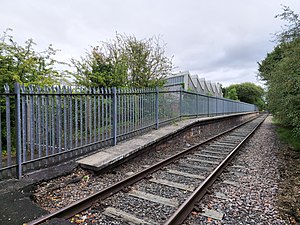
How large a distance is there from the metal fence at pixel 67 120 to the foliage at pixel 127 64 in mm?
3817

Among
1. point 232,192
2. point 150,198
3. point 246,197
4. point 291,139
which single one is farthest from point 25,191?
point 291,139

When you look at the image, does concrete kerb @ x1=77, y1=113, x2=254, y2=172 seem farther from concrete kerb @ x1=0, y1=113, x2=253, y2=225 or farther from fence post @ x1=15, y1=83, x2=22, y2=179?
fence post @ x1=15, y1=83, x2=22, y2=179

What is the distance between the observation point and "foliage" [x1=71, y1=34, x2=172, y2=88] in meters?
10.4

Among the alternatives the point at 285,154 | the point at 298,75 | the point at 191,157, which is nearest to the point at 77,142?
the point at 191,157

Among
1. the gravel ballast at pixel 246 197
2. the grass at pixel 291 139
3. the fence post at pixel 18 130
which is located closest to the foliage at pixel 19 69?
the fence post at pixel 18 130

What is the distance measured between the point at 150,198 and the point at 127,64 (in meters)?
9.21

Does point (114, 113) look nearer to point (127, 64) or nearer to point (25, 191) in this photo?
point (25, 191)

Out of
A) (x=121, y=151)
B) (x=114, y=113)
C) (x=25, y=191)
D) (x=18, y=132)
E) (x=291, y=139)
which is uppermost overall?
(x=114, y=113)

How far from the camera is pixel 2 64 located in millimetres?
6668

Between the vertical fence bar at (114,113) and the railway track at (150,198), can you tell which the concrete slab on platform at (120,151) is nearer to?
the vertical fence bar at (114,113)

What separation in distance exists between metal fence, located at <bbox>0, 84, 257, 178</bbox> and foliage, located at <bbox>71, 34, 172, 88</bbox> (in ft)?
12.5

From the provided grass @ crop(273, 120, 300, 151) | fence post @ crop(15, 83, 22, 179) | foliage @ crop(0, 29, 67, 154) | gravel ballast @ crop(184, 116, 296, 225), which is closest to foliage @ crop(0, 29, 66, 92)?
foliage @ crop(0, 29, 67, 154)

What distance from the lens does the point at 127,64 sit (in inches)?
446

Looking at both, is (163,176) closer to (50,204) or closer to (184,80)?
(50,204)
